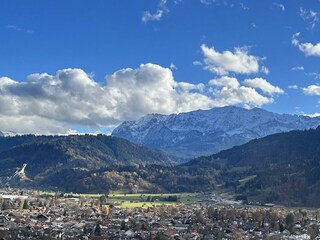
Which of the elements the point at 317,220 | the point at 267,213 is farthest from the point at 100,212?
the point at 317,220

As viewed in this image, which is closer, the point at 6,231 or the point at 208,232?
the point at 6,231

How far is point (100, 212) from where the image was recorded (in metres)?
176

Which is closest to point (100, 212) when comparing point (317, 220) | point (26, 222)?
point (26, 222)

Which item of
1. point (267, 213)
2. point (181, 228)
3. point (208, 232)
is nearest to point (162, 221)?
point (181, 228)

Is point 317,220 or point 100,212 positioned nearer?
point 317,220

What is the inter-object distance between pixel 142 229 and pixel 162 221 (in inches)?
780

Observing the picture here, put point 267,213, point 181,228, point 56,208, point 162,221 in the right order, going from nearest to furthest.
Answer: point 181,228
point 162,221
point 267,213
point 56,208

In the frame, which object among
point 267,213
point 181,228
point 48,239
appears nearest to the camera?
point 48,239

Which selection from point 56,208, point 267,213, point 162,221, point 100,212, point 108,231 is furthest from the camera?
point 56,208

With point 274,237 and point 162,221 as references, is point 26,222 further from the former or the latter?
point 274,237

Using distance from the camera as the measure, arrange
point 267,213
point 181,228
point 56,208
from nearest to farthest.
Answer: point 181,228 → point 267,213 → point 56,208

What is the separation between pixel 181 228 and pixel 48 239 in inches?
1535

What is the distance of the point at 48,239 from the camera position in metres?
115

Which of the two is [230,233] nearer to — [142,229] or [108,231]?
[142,229]
